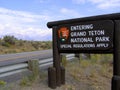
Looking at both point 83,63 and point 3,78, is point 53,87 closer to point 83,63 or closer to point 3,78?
point 3,78

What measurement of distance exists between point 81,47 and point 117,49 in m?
1.20

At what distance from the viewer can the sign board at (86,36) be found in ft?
24.2

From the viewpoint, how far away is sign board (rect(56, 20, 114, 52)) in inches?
290

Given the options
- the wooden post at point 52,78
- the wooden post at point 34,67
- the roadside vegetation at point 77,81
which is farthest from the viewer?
the wooden post at point 34,67

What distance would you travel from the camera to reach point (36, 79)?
9.12 metres

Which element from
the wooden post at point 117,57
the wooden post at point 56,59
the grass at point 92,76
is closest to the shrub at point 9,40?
the grass at point 92,76

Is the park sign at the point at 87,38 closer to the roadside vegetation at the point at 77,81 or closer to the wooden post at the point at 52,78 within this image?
the wooden post at the point at 52,78

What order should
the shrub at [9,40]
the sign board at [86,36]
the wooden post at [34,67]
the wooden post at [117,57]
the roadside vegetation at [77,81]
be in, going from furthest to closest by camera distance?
the shrub at [9,40]
the wooden post at [34,67]
the roadside vegetation at [77,81]
the sign board at [86,36]
the wooden post at [117,57]

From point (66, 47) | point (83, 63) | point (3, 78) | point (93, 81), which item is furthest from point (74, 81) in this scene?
point (83, 63)

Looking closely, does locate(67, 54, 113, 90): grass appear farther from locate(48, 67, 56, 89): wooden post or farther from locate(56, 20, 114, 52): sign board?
locate(56, 20, 114, 52): sign board

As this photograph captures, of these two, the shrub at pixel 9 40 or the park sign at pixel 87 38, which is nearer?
the park sign at pixel 87 38

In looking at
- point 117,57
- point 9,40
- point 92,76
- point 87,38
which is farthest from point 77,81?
point 9,40

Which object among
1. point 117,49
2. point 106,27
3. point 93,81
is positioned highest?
point 106,27

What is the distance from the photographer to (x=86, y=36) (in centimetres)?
786
